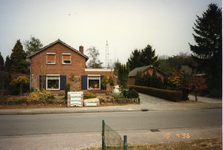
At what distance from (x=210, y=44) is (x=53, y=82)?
72.8 feet

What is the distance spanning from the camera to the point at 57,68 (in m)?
20.4

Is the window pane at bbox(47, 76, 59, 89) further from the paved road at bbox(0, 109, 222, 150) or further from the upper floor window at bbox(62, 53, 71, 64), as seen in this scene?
the paved road at bbox(0, 109, 222, 150)

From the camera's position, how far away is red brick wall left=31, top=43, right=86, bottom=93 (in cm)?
2002

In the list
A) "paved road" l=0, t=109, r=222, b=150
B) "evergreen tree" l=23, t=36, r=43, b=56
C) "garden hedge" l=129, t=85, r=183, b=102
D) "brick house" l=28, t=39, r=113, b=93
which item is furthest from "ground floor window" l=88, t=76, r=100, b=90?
"evergreen tree" l=23, t=36, r=43, b=56

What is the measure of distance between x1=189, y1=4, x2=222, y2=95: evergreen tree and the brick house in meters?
13.5

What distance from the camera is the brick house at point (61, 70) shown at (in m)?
20.0

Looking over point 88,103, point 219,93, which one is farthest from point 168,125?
point 219,93

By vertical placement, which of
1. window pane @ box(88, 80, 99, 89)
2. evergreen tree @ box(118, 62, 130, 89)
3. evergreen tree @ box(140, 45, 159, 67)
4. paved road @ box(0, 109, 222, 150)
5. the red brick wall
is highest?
evergreen tree @ box(140, 45, 159, 67)

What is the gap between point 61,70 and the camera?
802 inches

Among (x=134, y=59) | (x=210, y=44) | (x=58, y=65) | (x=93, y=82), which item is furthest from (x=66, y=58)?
(x=134, y=59)

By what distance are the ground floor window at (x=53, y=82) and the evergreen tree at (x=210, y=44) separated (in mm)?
20262
